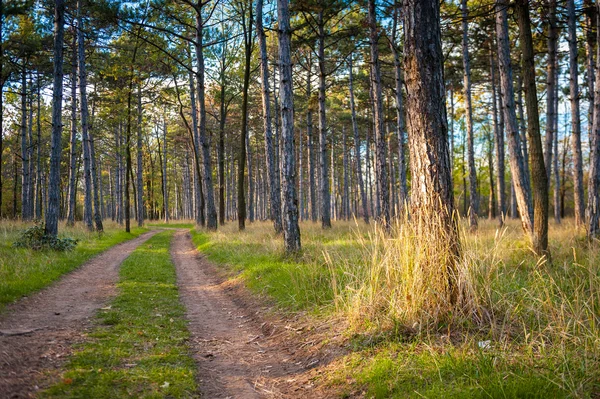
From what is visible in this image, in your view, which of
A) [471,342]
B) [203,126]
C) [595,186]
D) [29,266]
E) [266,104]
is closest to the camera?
[471,342]

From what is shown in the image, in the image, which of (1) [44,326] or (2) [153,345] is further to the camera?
(1) [44,326]

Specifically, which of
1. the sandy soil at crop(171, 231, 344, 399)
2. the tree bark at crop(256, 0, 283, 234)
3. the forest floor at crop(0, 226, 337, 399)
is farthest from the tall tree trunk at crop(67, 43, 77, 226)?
the sandy soil at crop(171, 231, 344, 399)

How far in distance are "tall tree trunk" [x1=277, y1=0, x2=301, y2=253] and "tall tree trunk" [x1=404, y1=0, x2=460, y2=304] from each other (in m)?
5.24

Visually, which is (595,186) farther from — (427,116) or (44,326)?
(44,326)

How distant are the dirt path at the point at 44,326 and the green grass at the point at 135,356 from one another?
23 centimetres

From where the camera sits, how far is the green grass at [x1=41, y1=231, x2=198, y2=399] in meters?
3.20

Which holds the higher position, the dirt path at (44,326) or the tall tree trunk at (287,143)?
the tall tree trunk at (287,143)

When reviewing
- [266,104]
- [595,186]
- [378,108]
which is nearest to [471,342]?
[595,186]

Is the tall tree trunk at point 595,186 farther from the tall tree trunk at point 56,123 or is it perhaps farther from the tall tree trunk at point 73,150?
the tall tree trunk at point 73,150

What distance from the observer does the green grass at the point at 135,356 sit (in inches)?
126

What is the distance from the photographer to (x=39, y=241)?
11172 millimetres

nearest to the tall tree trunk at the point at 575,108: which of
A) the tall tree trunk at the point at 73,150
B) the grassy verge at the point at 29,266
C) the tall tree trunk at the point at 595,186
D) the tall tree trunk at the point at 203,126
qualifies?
the tall tree trunk at the point at 595,186

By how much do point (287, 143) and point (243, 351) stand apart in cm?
601

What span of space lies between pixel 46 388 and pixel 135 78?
22.4 m
